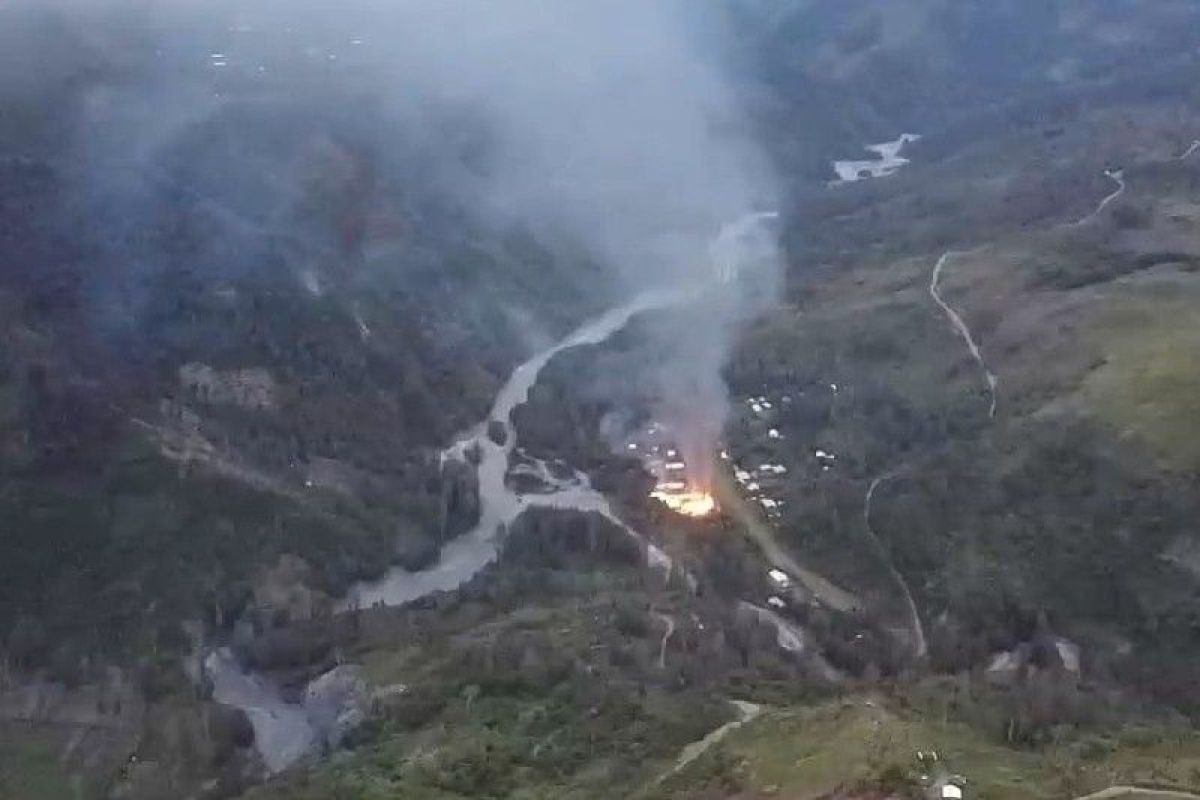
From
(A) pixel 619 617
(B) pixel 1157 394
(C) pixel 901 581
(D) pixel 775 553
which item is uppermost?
(B) pixel 1157 394

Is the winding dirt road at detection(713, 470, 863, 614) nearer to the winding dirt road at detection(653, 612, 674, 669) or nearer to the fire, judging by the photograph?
the fire

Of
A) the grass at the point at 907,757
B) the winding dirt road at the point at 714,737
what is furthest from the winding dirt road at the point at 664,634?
the grass at the point at 907,757

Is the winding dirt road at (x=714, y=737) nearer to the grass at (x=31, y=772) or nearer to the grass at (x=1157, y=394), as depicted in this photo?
the grass at (x=31, y=772)

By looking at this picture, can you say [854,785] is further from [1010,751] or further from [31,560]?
[31,560]

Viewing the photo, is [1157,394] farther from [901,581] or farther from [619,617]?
[619,617]

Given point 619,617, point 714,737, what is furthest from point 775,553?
point 714,737

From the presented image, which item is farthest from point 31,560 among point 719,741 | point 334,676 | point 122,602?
point 719,741

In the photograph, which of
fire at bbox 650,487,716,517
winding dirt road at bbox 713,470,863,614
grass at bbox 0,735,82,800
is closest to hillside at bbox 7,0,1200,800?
grass at bbox 0,735,82,800

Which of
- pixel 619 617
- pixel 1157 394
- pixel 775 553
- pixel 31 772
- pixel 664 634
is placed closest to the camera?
pixel 31 772
